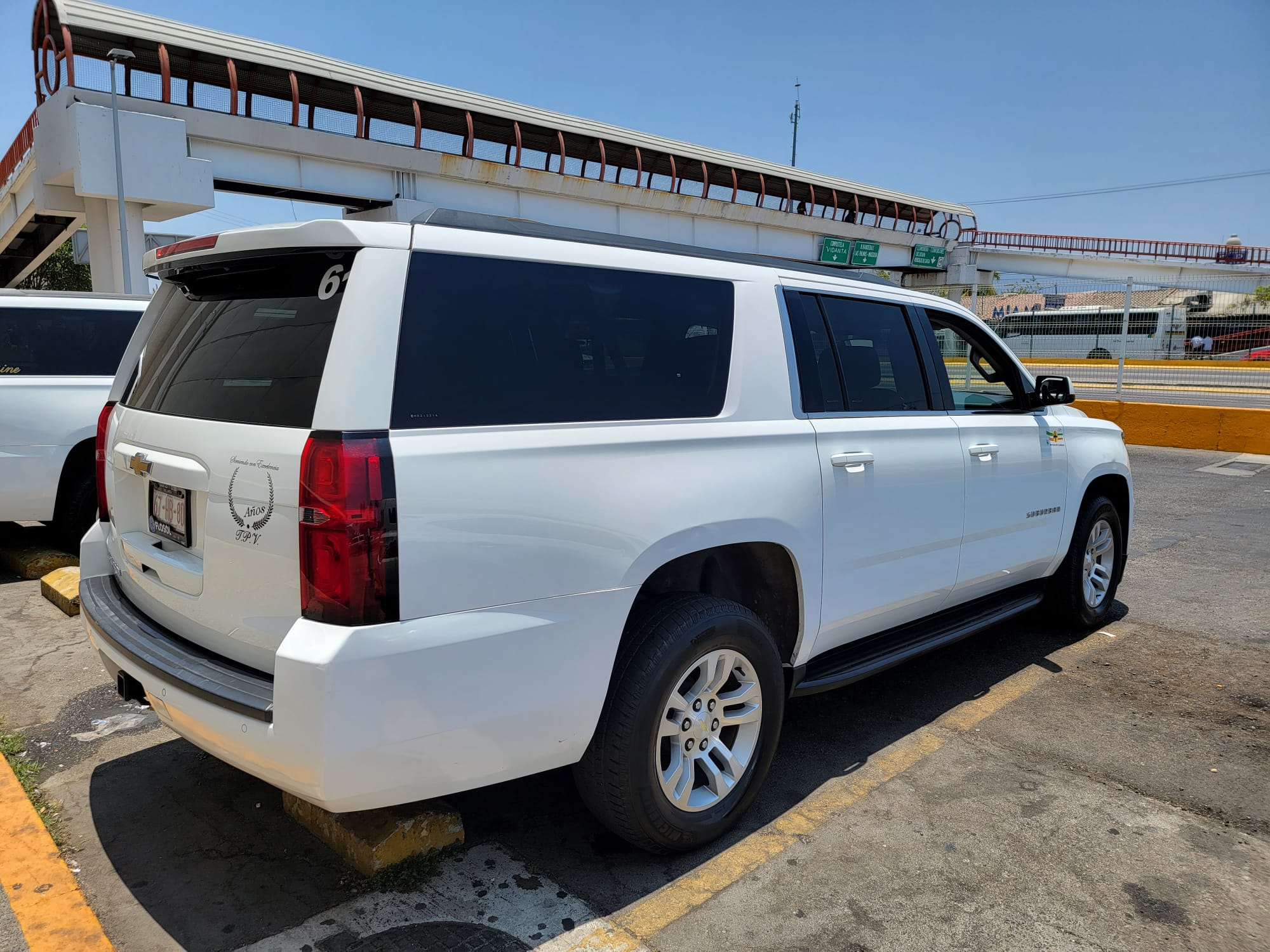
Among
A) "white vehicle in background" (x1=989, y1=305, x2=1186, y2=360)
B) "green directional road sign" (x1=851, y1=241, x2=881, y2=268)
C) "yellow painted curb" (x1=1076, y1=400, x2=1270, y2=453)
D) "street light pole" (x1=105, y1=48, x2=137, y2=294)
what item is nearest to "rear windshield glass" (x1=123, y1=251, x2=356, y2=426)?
"yellow painted curb" (x1=1076, y1=400, x2=1270, y2=453)

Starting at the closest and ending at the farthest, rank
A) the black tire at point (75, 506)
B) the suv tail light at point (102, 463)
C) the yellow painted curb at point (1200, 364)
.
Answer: the suv tail light at point (102, 463)
the black tire at point (75, 506)
the yellow painted curb at point (1200, 364)

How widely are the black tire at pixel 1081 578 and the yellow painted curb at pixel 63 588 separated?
5656 mm

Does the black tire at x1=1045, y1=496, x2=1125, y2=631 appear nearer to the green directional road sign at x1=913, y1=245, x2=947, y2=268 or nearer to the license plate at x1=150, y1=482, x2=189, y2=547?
the license plate at x1=150, y1=482, x2=189, y2=547

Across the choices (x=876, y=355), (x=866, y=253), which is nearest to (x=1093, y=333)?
(x=866, y=253)

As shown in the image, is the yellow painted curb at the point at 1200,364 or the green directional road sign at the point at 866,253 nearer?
the yellow painted curb at the point at 1200,364

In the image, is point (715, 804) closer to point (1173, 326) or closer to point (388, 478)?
point (388, 478)

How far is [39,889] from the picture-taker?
2656mm

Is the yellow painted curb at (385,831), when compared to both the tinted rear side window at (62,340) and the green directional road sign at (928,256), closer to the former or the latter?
the tinted rear side window at (62,340)

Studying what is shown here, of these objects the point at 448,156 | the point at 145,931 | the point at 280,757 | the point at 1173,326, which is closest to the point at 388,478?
the point at 280,757

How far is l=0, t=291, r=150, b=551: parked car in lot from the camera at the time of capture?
5910 millimetres

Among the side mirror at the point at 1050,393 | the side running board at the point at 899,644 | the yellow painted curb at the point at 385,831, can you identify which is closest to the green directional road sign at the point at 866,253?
the side mirror at the point at 1050,393

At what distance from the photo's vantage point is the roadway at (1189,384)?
50.6 feet

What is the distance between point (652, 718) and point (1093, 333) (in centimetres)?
2889

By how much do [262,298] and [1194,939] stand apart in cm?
326
